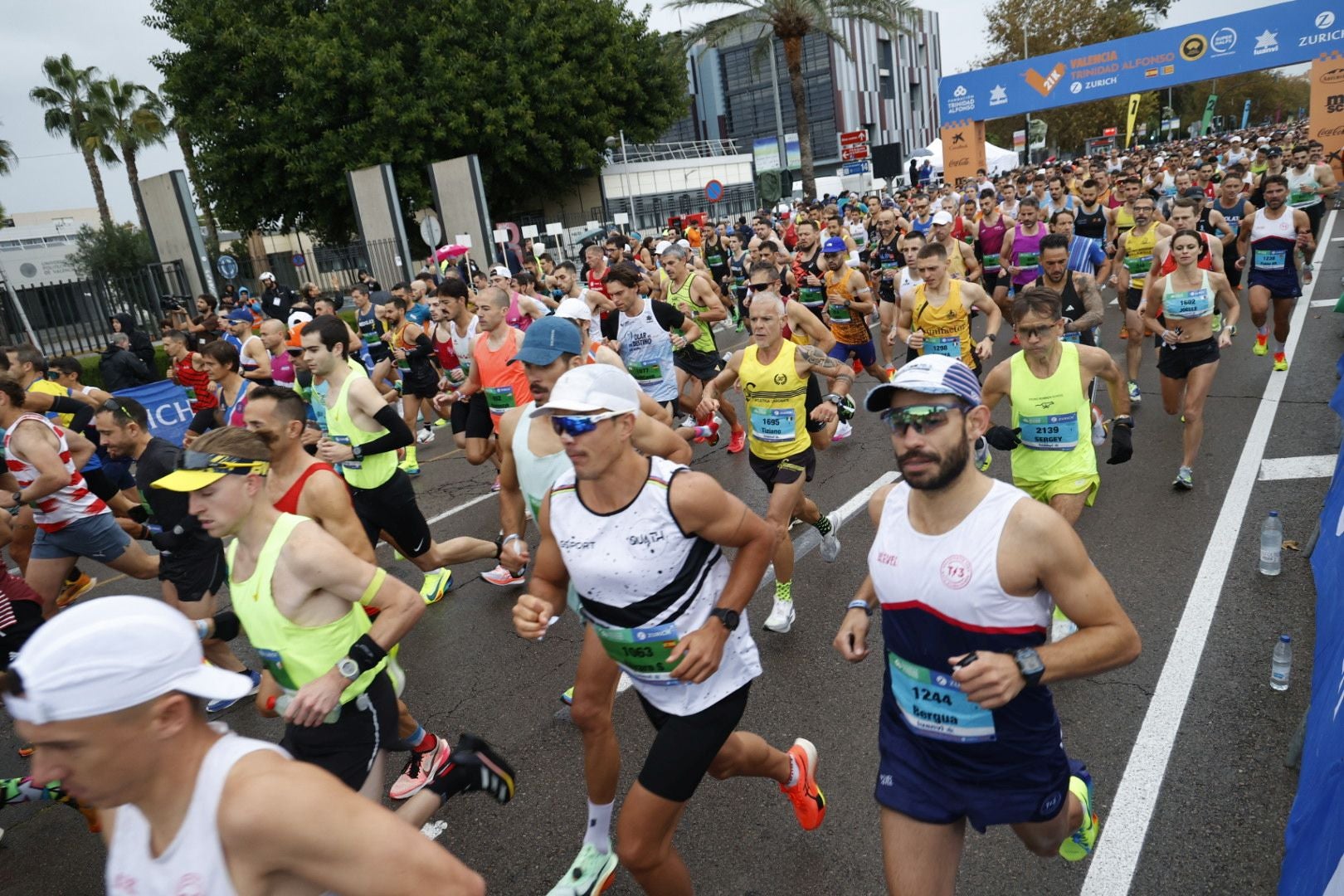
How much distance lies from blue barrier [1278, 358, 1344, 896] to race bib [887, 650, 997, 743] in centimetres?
92

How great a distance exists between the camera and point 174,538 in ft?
15.7

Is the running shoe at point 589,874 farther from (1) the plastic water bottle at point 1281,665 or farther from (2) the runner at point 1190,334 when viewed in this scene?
(2) the runner at point 1190,334

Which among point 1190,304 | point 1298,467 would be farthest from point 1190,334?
point 1298,467

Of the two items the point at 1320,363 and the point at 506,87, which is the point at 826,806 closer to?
the point at 1320,363

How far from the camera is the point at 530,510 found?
14.2 ft

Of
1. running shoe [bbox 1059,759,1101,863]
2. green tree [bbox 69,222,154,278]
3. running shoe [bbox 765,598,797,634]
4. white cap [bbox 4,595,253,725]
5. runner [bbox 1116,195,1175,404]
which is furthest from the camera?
green tree [bbox 69,222,154,278]

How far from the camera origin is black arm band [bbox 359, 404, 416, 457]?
5.41 metres

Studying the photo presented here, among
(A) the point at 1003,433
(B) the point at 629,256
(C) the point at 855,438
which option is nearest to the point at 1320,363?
(C) the point at 855,438

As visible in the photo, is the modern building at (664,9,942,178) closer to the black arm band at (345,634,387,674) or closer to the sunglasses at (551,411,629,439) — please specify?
the sunglasses at (551,411,629,439)

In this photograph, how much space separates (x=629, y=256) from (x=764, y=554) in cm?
1467

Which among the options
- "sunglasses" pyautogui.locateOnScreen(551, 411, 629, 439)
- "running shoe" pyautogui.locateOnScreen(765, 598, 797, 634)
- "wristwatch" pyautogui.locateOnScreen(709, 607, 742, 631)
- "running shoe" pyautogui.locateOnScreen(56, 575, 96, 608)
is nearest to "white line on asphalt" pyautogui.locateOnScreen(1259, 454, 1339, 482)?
"running shoe" pyautogui.locateOnScreen(765, 598, 797, 634)

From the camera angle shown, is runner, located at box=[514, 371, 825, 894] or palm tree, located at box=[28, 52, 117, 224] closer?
runner, located at box=[514, 371, 825, 894]

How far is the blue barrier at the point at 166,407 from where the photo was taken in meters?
11.0

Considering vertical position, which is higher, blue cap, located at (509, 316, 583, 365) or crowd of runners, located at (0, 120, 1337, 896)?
blue cap, located at (509, 316, 583, 365)
